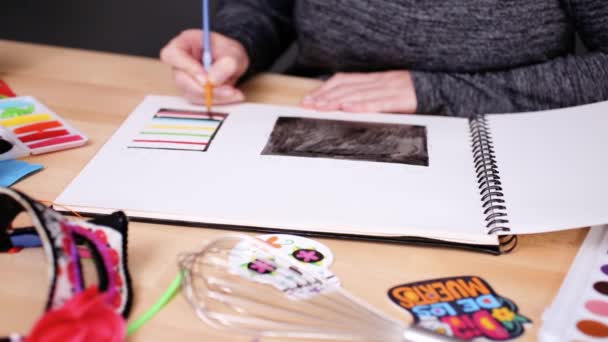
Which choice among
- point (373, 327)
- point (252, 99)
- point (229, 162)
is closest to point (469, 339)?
point (373, 327)

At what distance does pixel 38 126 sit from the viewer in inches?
29.7

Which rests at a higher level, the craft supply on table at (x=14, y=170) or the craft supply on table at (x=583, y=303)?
the craft supply on table at (x=583, y=303)

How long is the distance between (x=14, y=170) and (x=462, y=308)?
45 centimetres

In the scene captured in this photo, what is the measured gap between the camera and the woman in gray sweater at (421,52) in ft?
2.75

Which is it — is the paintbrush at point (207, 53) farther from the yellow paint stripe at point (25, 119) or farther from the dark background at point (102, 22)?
the dark background at point (102, 22)

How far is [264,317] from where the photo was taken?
480mm

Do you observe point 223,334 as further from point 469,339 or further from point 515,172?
point 515,172

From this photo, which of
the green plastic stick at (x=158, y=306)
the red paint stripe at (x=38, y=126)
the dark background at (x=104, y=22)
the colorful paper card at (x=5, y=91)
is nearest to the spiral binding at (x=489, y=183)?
Result: the green plastic stick at (x=158, y=306)

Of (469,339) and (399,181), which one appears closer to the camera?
(469,339)

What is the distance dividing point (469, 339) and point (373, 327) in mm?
66

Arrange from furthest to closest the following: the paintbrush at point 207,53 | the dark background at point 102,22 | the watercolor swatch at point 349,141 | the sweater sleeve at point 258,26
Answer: the dark background at point 102,22, the sweater sleeve at point 258,26, the paintbrush at point 207,53, the watercolor swatch at point 349,141

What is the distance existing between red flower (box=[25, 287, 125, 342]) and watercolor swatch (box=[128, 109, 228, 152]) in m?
0.28

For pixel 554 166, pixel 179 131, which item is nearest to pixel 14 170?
pixel 179 131

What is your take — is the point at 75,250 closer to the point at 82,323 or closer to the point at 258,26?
the point at 82,323
